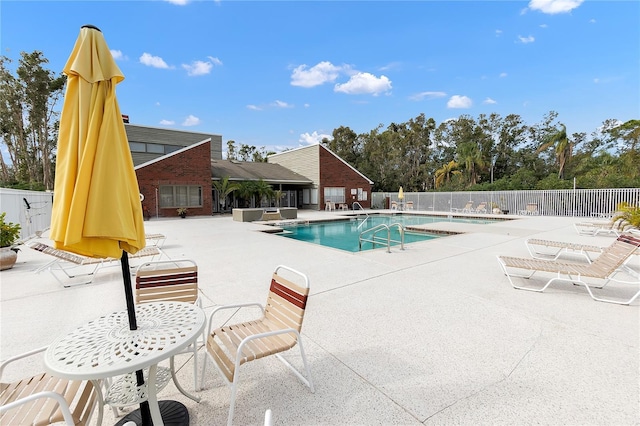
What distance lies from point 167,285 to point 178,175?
811 inches

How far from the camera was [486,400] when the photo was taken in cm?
232

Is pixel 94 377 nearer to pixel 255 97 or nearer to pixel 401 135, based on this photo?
pixel 255 97

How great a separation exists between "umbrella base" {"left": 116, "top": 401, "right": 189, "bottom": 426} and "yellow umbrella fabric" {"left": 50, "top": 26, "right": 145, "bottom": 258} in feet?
4.21

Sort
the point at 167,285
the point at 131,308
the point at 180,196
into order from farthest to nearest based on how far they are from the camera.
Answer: the point at 180,196, the point at 167,285, the point at 131,308

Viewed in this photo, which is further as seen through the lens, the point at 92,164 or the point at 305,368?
the point at 305,368

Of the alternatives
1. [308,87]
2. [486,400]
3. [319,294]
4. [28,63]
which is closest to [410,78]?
[308,87]

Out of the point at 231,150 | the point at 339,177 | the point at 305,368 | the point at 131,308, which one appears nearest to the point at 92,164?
the point at 131,308

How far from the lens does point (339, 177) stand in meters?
28.9

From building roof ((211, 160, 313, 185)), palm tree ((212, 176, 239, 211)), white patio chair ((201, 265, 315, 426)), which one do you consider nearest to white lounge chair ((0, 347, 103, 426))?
white patio chair ((201, 265, 315, 426))

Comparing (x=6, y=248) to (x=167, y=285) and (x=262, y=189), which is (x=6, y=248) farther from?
(x=262, y=189)

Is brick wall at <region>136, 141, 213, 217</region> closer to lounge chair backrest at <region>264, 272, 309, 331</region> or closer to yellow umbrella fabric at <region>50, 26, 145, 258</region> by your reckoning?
lounge chair backrest at <region>264, 272, 309, 331</region>

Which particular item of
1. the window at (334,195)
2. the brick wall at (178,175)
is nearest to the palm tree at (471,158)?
the window at (334,195)

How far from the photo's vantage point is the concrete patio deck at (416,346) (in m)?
2.23

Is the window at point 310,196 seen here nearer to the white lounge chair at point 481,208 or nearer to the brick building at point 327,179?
the brick building at point 327,179
